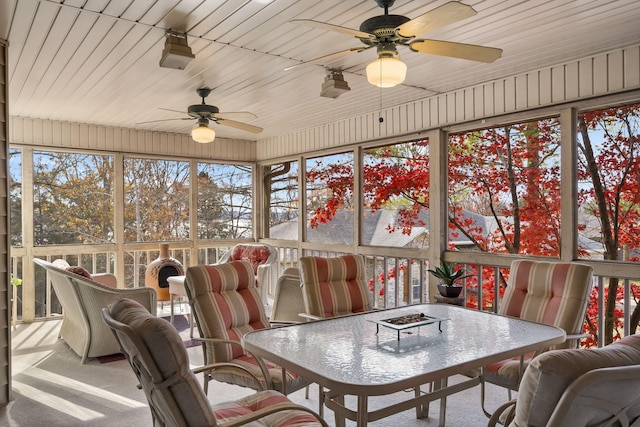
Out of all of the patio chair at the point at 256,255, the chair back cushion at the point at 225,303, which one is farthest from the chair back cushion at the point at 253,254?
the chair back cushion at the point at 225,303

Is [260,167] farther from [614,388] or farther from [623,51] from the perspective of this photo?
[614,388]

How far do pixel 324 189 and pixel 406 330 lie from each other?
13.6 feet

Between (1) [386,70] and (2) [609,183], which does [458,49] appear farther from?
(2) [609,183]

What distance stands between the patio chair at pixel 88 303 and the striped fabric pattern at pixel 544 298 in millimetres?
2991

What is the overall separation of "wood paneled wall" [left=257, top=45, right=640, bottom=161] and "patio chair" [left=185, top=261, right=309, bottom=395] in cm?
281

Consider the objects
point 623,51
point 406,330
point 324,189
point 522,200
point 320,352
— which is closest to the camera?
point 320,352

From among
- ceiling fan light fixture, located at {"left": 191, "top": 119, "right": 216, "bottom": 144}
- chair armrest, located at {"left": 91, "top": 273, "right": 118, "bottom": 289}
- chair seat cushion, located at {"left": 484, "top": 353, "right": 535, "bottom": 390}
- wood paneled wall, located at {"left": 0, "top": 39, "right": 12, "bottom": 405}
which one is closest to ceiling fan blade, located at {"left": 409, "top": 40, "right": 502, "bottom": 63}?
chair seat cushion, located at {"left": 484, "top": 353, "right": 535, "bottom": 390}

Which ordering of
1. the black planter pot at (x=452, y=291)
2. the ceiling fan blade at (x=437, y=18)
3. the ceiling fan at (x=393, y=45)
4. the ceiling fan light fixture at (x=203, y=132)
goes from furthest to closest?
1. the ceiling fan light fixture at (x=203, y=132)
2. the black planter pot at (x=452, y=291)
3. the ceiling fan at (x=393, y=45)
4. the ceiling fan blade at (x=437, y=18)

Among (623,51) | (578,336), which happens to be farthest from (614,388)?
(623,51)

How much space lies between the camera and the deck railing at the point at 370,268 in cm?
390

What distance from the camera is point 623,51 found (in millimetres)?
3564

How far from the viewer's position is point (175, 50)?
3.09 m

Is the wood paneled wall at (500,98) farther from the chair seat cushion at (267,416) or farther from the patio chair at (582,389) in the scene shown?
the chair seat cushion at (267,416)

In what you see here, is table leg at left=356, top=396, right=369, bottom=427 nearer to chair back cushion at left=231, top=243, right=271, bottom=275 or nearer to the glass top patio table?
the glass top patio table
